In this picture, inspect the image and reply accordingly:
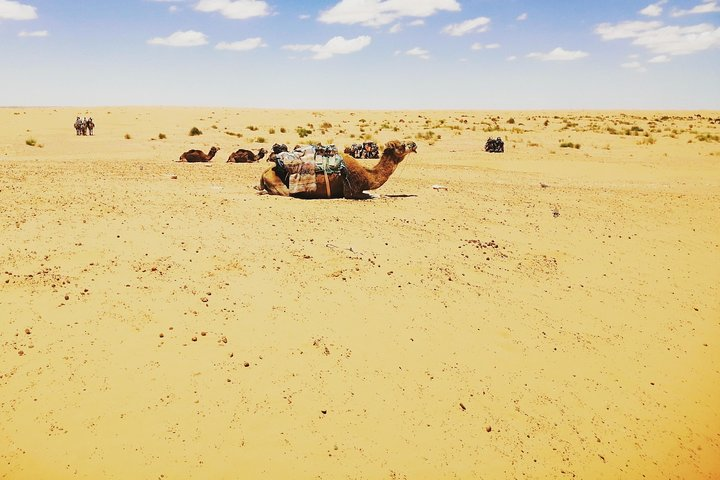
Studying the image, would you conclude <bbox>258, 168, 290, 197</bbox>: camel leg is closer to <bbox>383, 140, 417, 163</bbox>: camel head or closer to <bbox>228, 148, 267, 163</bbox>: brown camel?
<bbox>383, 140, 417, 163</bbox>: camel head

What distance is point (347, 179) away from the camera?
1084cm

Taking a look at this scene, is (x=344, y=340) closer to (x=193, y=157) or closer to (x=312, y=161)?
(x=312, y=161)

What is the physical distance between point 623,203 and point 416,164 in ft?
25.4

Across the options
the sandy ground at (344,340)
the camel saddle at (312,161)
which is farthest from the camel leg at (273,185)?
the sandy ground at (344,340)

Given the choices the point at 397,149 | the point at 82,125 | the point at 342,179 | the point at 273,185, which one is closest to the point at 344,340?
the point at 342,179

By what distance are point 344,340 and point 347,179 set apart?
5.88 metres

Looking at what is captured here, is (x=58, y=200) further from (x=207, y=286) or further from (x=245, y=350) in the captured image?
(x=245, y=350)

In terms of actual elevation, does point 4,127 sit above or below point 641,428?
above

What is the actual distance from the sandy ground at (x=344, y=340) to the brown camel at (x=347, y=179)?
654 mm

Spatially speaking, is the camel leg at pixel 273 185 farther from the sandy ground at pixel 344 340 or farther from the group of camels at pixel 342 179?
the sandy ground at pixel 344 340

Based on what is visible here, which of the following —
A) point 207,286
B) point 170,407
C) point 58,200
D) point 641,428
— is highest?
point 58,200

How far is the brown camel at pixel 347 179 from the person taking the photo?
35.5 feet

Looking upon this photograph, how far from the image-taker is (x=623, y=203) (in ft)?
39.3

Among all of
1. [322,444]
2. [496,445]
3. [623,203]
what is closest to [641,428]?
[496,445]
